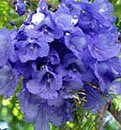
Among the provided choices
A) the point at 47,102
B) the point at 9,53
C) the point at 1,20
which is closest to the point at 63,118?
the point at 47,102

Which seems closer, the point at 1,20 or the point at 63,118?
the point at 63,118

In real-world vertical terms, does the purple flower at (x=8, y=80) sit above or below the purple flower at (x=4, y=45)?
below

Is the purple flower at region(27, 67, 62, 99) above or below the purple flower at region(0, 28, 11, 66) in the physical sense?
below

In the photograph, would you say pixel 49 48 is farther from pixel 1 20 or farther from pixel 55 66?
pixel 1 20

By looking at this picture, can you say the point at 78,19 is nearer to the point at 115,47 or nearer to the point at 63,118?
the point at 115,47

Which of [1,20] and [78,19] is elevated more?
[78,19]

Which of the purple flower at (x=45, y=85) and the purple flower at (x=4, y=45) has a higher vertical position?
the purple flower at (x=4, y=45)

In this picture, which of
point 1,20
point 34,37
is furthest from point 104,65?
point 1,20
